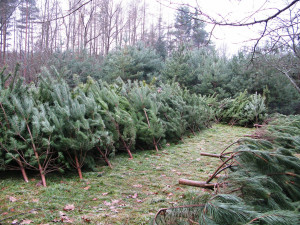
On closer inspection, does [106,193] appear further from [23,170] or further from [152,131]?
[152,131]

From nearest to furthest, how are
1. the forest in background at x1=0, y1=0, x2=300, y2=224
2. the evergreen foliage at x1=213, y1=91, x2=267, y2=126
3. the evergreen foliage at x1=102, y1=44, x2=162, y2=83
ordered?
the forest in background at x1=0, y1=0, x2=300, y2=224 < the evergreen foliage at x1=213, y1=91, x2=267, y2=126 < the evergreen foliage at x1=102, y1=44, x2=162, y2=83

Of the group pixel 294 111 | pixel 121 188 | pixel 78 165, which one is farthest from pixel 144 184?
pixel 294 111

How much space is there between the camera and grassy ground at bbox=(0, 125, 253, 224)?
2428mm

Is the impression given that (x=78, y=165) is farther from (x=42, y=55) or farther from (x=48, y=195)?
(x=42, y=55)

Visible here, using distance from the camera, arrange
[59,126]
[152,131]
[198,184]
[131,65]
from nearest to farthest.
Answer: [198,184] → [59,126] → [152,131] → [131,65]

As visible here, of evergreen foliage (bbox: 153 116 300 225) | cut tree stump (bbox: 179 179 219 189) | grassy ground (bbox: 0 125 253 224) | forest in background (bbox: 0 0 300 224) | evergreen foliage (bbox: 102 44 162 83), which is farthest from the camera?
evergreen foliage (bbox: 102 44 162 83)

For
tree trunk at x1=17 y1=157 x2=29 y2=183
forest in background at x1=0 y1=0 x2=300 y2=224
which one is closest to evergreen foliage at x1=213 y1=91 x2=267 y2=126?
forest in background at x1=0 y1=0 x2=300 y2=224

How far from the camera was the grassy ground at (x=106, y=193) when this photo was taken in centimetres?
243

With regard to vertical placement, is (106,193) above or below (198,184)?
Answer: below

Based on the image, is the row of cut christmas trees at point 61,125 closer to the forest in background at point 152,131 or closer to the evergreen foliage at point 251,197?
the forest in background at point 152,131

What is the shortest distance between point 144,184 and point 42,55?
1065 cm

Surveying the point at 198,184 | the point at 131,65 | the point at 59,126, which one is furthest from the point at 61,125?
the point at 131,65

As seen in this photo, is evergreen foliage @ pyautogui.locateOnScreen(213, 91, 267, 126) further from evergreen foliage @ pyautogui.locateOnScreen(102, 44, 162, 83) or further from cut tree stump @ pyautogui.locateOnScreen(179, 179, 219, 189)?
cut tree stump @ pyautogui.locateOnScreen(179, 179, 219, 189)

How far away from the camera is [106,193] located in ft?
10.2
